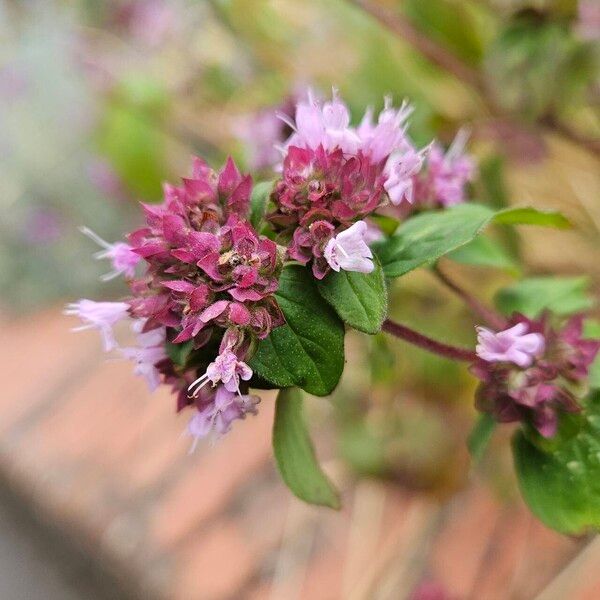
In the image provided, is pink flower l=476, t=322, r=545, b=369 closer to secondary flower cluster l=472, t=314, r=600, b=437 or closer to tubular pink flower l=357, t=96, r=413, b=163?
secondary flower cluster l=472, t=314, r=600, b=437

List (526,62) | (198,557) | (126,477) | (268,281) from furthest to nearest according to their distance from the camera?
(126,477), (198,557), (526,62), (268,281)

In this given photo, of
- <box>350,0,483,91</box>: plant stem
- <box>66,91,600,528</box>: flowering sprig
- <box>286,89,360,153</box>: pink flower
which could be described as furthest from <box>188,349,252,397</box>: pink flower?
<box>350,0,483,91</box>: plant stem

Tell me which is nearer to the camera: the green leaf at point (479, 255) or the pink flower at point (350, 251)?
the pink flower at point (350, 251)

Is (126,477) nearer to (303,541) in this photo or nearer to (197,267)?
(303,541)

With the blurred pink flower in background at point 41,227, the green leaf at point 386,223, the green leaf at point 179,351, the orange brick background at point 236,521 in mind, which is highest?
the green leaf at point 386,223

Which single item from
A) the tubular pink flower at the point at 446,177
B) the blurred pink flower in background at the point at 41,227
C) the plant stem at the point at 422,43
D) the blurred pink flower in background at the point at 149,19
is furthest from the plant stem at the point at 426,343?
the blurred pink flower in background at the point at 41,227

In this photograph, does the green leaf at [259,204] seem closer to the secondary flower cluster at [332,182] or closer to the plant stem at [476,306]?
the secondary flower cluster at [332,182]

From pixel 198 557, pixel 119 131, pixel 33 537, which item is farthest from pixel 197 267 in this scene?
pixel 33 537
